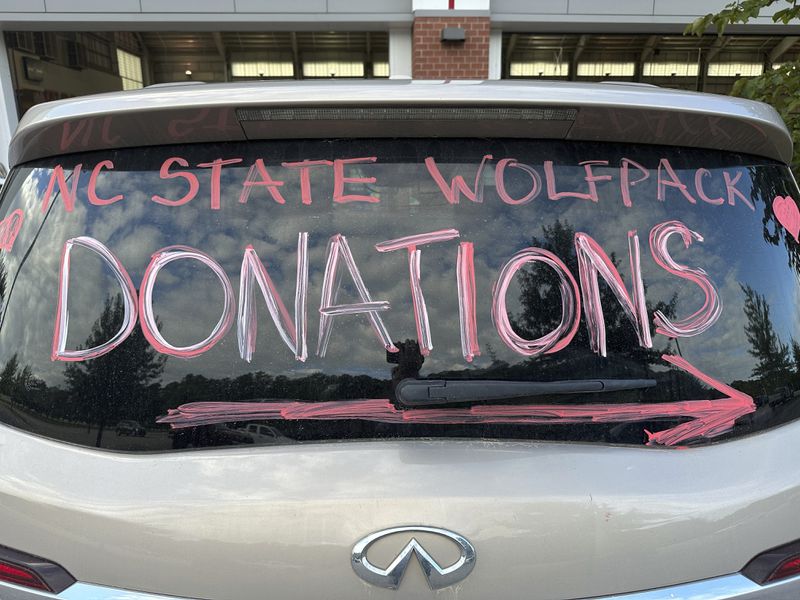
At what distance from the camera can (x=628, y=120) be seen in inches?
51.4

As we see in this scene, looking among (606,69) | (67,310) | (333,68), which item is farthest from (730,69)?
(67,310)

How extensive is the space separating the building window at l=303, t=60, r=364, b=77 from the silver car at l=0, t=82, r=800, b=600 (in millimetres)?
8629

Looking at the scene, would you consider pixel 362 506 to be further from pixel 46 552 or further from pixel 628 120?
pixel 628 120

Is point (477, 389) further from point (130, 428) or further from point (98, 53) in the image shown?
point (98, 53)

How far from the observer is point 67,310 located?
1264mm

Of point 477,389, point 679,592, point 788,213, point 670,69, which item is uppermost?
point 788,213

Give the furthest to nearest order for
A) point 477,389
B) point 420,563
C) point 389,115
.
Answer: point 389,115 < point 477,389 < point 420,563

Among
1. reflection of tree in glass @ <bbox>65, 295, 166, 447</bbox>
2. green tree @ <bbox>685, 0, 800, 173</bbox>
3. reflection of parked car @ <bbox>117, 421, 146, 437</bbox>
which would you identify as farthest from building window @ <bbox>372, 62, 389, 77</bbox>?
reflection of parked car @ <bbox>117, 421, 146, 437</bbox>

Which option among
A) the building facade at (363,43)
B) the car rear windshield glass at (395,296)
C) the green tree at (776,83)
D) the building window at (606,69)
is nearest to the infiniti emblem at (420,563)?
the car rear windshield glass at (395,296)

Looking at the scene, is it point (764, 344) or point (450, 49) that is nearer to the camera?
point (764, 344)

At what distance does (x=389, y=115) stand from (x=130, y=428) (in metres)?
0.90

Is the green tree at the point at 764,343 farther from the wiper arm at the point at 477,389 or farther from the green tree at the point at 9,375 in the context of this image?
the green tree at the point at 9,375

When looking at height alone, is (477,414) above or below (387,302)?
below

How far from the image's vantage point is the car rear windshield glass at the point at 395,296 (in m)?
1.21
